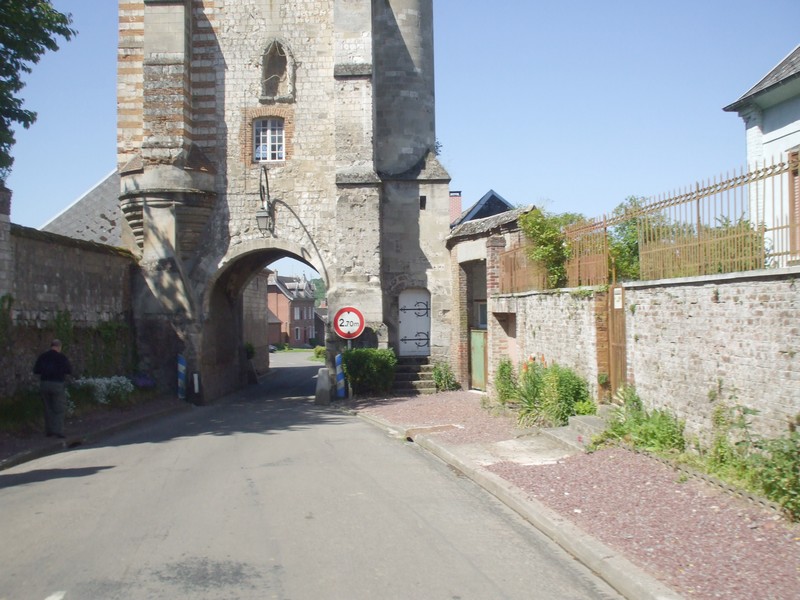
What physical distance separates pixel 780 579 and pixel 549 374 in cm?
733

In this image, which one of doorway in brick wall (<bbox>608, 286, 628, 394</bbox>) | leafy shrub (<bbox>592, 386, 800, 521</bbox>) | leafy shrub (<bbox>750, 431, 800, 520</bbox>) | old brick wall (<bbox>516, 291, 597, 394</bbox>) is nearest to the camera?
leafy shrub (<bbox>750, 431, 800, 520</bbox>)

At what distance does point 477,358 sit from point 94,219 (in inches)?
658

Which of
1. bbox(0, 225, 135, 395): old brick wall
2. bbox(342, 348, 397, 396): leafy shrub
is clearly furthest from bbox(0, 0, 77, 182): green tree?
bbox(342, 348, 397, 396): leafy shrub

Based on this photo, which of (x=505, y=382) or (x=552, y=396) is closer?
(x=552, y=396)

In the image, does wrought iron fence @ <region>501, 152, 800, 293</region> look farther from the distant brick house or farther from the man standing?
the distant brick house

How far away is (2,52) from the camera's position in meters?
17.8

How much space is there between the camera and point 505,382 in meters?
16.0

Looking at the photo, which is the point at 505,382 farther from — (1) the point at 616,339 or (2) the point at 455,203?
(2) the point at 455,203

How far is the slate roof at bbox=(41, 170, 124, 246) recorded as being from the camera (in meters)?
29.5

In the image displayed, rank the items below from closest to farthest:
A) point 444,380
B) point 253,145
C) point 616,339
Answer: point 616,339 → point 444,380 → point 253,145

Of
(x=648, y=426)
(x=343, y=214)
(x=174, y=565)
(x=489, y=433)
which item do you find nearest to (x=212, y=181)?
(x=343, y=214)

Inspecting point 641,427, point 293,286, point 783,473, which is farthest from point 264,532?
point 293,286

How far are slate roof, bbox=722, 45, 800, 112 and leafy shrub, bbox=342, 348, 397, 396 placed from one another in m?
10.2

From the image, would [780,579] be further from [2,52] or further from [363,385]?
[2,52]
